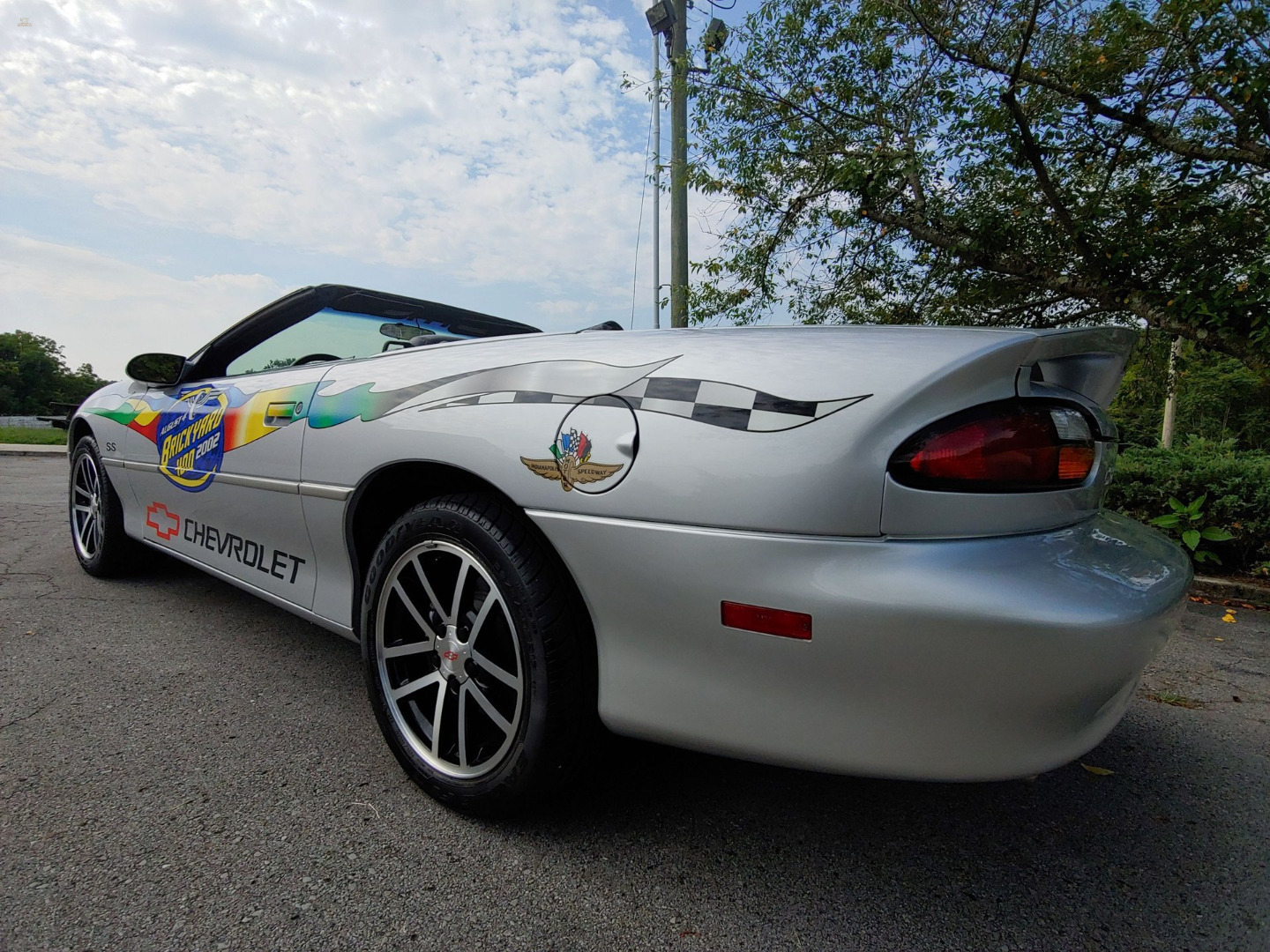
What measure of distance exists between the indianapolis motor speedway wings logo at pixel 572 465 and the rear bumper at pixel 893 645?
106mm

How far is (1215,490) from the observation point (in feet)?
14.8

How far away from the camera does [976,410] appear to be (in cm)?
122

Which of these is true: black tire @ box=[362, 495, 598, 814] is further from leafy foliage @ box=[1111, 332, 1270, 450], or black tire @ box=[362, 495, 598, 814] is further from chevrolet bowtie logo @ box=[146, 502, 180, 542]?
chevrolet bowtie logo @ box=[146, 502, 180, 542]

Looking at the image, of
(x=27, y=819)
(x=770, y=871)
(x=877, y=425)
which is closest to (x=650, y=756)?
(x=770, y=871)

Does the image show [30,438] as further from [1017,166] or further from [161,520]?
[1017,166]

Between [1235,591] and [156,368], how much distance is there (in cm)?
583

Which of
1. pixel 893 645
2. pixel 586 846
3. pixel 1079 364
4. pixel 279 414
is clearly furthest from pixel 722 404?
pixel 279 414

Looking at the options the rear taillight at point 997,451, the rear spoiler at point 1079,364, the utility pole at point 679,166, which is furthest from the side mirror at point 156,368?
the utility pole at point 679,166

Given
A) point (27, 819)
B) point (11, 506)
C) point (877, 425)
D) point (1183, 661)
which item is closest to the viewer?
point (877, 425)

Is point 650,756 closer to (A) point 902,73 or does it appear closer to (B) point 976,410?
(B) point 976,410

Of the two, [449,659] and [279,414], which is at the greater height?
[279,414]

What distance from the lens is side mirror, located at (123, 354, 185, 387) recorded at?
3.04 meters

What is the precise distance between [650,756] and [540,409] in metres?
1.01

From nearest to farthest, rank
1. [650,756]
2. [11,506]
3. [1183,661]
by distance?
[650,756]
[1183,661]
[11,506]
